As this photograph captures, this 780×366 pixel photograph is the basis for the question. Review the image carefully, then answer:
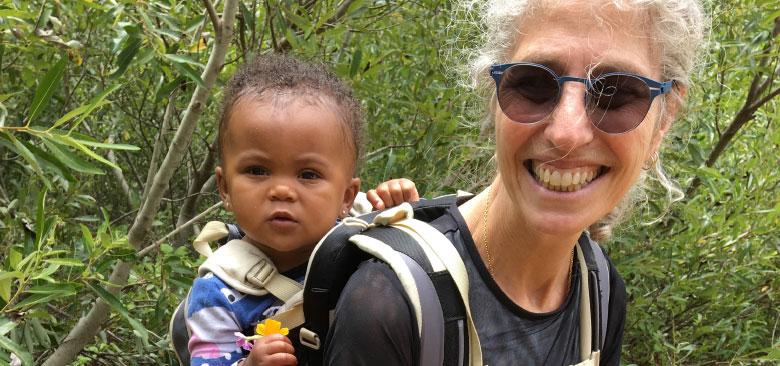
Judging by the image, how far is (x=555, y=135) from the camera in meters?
1.71

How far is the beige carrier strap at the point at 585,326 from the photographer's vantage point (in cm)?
191

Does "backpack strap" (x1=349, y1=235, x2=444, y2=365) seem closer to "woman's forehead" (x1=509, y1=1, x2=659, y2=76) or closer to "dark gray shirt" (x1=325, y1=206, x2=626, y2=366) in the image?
"dark gray shirt" (x1=325, y1=206, x2=626, y2=366)

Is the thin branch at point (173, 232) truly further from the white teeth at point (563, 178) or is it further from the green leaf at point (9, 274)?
the white teeth at point (563, 178)

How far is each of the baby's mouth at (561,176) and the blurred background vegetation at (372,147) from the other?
0.90 metres

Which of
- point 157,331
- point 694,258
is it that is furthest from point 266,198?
point 694,258

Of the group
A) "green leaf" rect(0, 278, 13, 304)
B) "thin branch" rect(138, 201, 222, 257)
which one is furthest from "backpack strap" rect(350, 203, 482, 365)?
"thin branch" rect(138, 201, 222, 257)

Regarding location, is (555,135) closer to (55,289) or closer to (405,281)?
(405,281)

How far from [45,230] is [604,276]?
59.6 inches

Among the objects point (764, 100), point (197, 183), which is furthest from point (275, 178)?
point (764, 100)

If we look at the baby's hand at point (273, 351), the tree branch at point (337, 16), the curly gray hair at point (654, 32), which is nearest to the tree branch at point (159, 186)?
the tree branch at point (337, 16)

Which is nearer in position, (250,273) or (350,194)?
(250,273)

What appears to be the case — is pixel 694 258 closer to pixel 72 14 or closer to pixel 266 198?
pixel 266 198

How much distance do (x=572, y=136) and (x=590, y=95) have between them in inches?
3.4

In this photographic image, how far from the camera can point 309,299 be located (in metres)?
1.67
